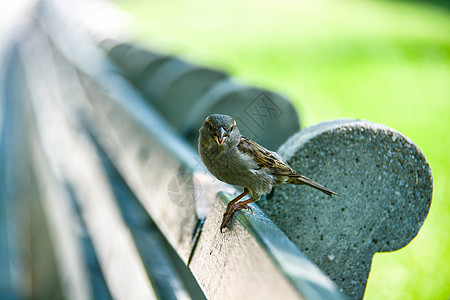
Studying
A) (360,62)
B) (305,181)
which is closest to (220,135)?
(305,181)

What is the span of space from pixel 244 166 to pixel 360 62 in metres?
5.46

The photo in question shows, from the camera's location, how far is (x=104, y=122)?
345cm

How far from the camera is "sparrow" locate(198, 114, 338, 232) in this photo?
4.91 ft

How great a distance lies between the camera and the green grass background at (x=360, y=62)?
2674 millimetres

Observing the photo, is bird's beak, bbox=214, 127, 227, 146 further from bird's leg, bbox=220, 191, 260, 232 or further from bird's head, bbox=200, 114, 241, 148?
bird's leg, bbox=220, 191, 260, 232

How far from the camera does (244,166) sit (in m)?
1.55

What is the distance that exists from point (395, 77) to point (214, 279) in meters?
4.28

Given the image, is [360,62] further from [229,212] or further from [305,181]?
[229,212]

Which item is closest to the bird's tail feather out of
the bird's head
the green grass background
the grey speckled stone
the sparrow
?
the sparrow

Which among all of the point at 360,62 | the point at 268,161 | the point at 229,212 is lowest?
the point at 229,212

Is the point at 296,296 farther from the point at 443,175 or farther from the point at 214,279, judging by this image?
the point at 443,175

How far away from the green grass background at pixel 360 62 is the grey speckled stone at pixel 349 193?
0.76 m

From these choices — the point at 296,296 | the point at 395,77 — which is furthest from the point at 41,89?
the point at 296,296

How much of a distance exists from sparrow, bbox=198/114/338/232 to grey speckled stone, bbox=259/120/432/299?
141mm
